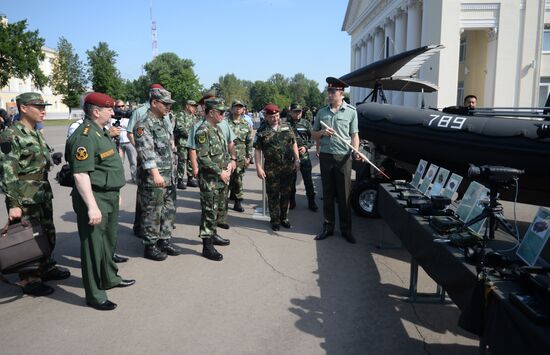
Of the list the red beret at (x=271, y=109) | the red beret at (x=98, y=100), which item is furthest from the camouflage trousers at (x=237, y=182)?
the red beret at (x=98, y=100)

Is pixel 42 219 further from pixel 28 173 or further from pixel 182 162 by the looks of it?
pixel 182 162

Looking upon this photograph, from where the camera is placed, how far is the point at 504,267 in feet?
7.79

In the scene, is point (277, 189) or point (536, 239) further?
point (277, 189)

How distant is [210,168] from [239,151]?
2.82 m

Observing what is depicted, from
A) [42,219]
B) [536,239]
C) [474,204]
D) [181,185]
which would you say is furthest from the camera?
[181,185]

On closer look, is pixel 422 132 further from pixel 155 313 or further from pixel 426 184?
pixel 155 313

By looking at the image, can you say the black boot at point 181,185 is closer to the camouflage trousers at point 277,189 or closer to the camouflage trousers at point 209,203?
the camouflage trousers at point 277,189

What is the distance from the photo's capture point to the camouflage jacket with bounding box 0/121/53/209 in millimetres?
3754

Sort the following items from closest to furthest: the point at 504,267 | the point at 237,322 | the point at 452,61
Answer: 1. the point at 504,267
2. the point at 237,322
3. the point at 452,61

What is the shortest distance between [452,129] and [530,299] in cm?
339

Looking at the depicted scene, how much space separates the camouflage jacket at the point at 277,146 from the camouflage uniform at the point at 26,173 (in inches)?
112

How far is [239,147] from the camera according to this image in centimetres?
761

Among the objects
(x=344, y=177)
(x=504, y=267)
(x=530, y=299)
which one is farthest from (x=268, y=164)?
(x=530, y=299)

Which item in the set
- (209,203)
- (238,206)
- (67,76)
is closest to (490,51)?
(238,206)
